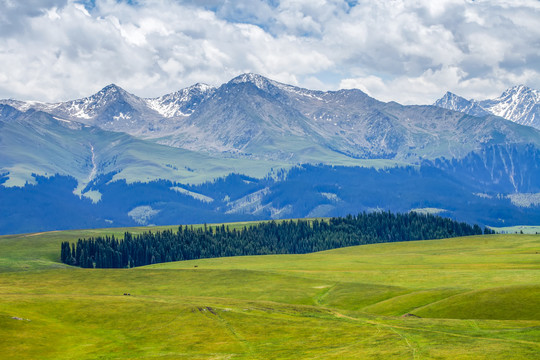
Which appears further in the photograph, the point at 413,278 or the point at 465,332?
the point at 413,278

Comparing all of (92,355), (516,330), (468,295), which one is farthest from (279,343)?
(468,295)

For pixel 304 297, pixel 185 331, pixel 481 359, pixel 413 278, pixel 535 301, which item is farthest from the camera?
pixel 413 278

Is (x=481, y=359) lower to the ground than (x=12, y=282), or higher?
lower

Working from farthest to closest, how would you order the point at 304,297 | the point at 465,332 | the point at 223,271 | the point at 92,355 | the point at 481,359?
the point at 223,271
the point at 304,297
the point at 465,332
the point at 92,355
the point at 481,359

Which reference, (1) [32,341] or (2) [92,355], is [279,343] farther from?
(1) [32,341]

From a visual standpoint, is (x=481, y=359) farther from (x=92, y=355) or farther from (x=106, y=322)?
(x=106, y=322)

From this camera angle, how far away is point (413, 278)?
535 feet

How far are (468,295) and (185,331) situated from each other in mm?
53701

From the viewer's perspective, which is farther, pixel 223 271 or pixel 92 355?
pixel 223 271

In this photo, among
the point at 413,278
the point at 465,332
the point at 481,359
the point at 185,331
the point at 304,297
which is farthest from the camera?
the point at 413,278

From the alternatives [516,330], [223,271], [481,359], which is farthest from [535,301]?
[223,271]

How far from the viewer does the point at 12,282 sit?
16800 cm

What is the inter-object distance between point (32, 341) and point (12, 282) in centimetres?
8727

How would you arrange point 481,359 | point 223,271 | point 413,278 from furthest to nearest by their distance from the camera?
point 223,271 < point 413,278 < point 481,359
